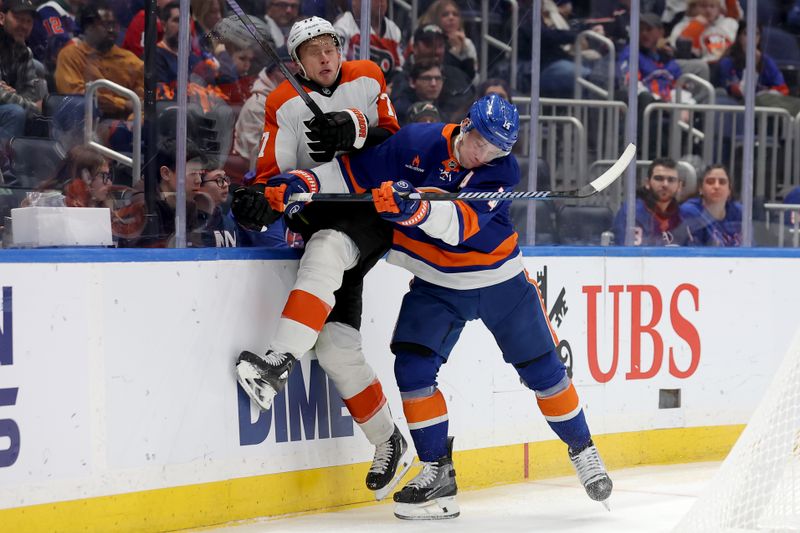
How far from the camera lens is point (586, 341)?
4.60m

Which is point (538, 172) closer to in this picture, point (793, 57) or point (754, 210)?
point (754, 210)

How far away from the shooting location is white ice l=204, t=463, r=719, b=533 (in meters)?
3.56

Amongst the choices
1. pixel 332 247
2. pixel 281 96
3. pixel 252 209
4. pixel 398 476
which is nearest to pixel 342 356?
pixel 332 247

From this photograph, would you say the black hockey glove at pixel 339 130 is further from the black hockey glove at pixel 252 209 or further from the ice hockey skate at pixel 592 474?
the ice hockey skate at pixel 592 474

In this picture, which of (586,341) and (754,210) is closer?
(586,341)

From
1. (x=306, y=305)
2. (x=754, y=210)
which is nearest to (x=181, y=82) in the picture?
(x=306, y=305)

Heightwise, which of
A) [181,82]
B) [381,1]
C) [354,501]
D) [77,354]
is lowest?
[354,501]

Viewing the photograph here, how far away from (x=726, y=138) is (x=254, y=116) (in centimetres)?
228

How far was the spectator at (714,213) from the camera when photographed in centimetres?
502

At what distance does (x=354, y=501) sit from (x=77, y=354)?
1.10 m

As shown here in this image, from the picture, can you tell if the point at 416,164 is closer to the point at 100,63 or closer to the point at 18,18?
the point at 100,63

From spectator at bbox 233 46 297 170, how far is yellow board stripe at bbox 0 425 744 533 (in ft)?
3.15

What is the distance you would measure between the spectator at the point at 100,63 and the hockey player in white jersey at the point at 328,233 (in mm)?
387

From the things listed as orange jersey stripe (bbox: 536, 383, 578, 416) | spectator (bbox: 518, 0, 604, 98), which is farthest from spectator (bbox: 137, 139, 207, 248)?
spectator (bbox: 518, 0, 604, 98)
